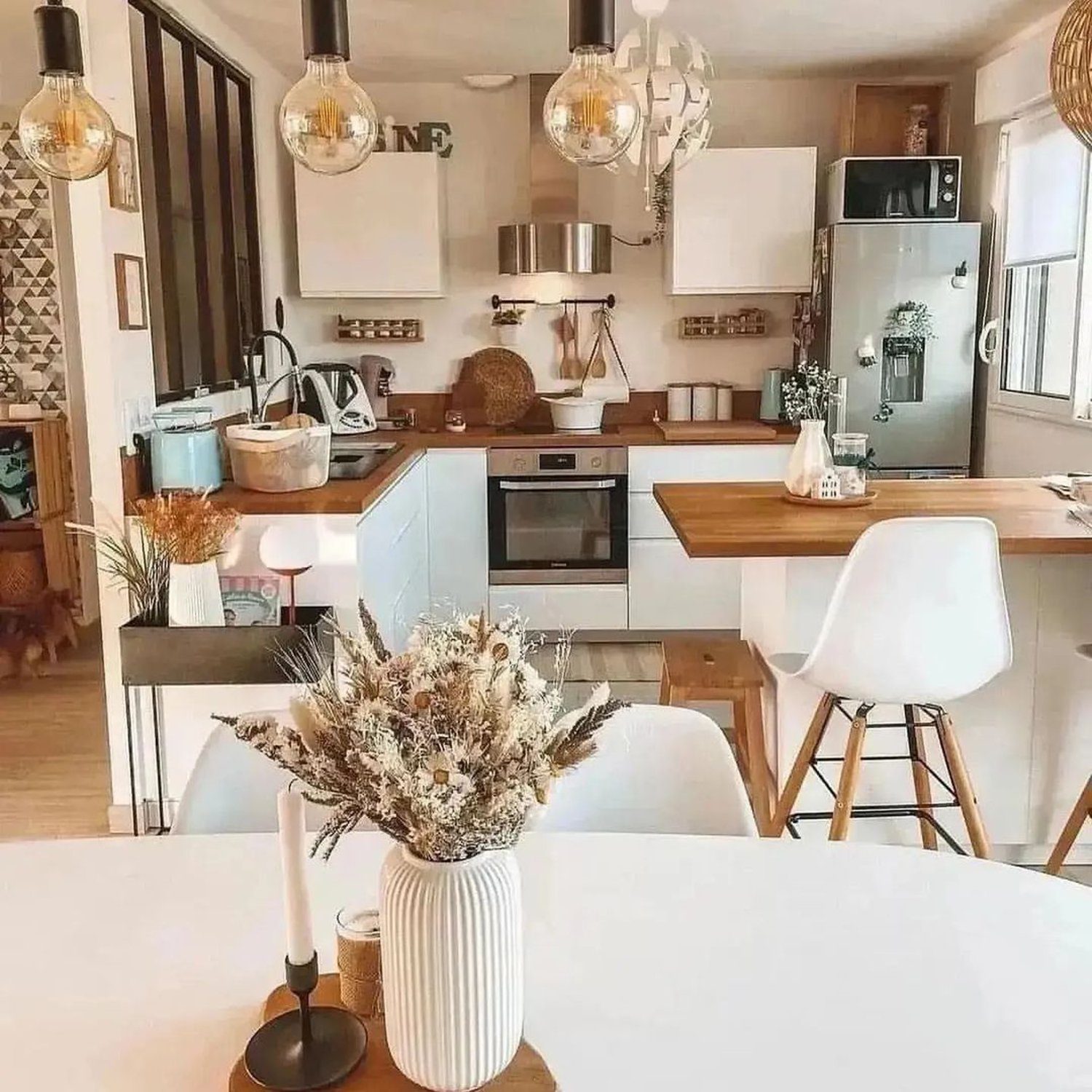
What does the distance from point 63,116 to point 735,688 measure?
1808 millimetres

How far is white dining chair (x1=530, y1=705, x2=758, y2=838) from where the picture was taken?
1.64 metres

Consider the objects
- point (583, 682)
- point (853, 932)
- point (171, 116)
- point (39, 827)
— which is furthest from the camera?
point (583, 682)

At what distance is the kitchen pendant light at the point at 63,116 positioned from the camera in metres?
1.71

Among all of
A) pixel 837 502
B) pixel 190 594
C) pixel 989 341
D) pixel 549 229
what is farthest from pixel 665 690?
pixel 989 341

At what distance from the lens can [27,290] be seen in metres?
5.26

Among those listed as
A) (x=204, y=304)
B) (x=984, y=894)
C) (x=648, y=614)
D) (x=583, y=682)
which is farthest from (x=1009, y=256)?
(x=984, y=894)

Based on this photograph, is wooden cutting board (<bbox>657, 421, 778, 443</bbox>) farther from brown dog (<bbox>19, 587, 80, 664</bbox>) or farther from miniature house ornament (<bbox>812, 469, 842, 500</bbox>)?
brown dog (<bbox>19, 587, 80, 664</bbox>)

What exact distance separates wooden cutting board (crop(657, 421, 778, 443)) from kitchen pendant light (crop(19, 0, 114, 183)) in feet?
10.7

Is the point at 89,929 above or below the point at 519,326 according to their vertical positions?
below

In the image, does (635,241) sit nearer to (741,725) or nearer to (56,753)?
(741,725)

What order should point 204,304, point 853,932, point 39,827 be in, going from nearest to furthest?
point 853,932
point 39,827
point 204,304

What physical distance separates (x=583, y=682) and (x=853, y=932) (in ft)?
10.8

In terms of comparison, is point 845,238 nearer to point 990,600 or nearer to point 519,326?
point 519,326

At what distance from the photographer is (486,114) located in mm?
5230
